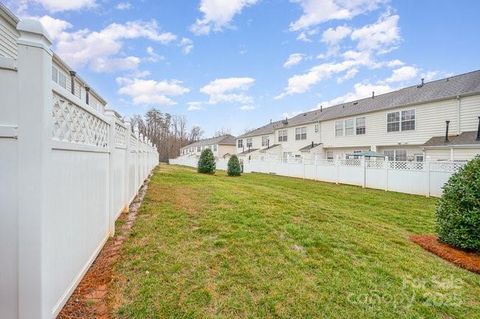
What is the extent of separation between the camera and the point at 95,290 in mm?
2566

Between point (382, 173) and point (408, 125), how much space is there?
580 cm

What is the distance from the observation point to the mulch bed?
419cm

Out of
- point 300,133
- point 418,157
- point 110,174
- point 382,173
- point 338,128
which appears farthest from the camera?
point 300,133

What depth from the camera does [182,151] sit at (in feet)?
216

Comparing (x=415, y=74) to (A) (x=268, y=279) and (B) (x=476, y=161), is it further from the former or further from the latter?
(A) (x=268, y=279)

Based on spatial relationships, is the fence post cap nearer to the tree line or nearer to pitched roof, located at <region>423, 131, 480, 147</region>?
pitched roof, located at <region>423, 131, 480, 147</region>

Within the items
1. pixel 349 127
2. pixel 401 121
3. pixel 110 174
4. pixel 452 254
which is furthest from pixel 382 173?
pixel 110 174

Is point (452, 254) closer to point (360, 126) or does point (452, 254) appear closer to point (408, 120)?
point (408, 120)

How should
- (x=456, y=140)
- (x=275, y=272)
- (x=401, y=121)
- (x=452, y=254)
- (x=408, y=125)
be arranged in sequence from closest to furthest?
(x=275, y=272) < (x=452, y=254) < (x=456, y=140) < (x=408, y=125) < (x=401, y=121)

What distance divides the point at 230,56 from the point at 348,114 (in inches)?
401

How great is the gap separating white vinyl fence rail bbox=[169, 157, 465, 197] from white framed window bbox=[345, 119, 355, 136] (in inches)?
193

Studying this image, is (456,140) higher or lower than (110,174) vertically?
higher

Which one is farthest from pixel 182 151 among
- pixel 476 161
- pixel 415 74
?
pixel 476 161

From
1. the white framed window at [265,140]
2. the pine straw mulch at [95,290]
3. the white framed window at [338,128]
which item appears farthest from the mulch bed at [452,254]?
the white framed window at [265,140]
